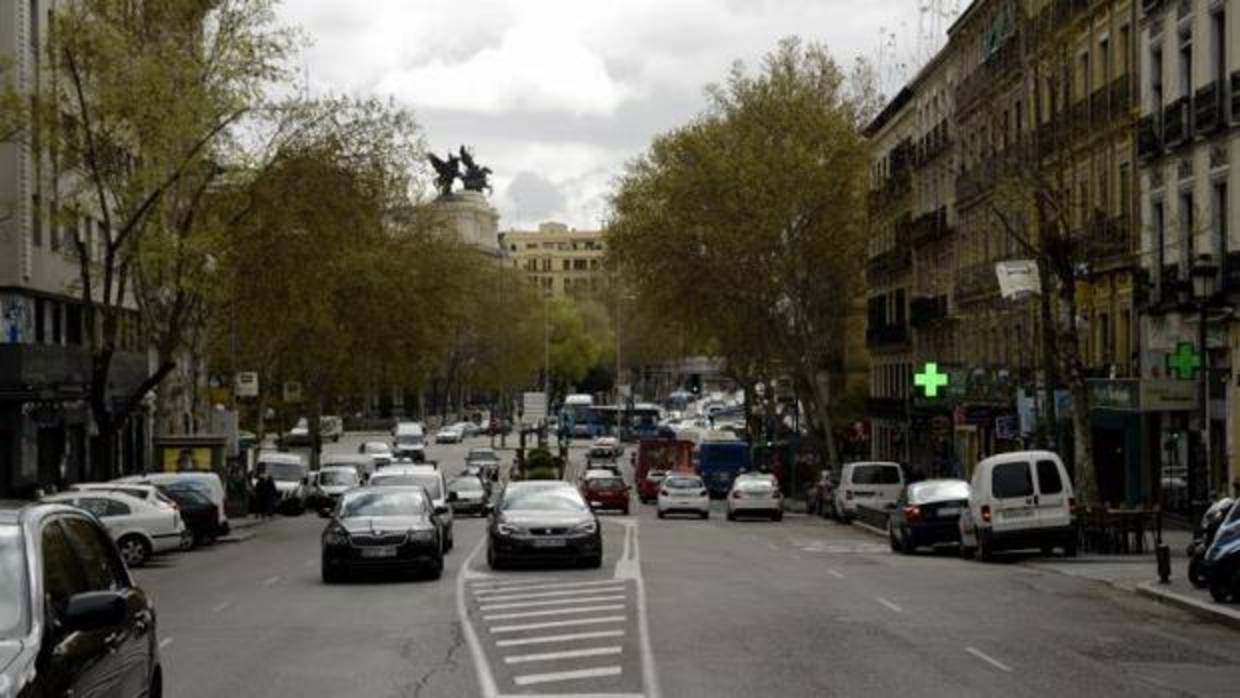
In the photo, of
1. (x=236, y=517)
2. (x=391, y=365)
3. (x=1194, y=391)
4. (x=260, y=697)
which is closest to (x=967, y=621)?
(x=260, y=697)

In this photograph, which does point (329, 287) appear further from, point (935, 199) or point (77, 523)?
point (77, 523)

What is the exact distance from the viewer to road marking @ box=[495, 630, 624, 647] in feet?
63.8

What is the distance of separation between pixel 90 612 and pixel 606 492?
5335 centimetres

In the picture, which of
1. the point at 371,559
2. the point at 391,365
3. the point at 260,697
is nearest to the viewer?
the point at 260,697

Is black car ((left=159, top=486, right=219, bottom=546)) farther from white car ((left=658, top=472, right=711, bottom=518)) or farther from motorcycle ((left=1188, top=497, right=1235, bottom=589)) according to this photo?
motorcycle ((left=1188, top=497, right=1235, bottom=589))

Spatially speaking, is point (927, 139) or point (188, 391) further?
point (927, 139)

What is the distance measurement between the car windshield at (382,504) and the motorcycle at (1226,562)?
11.9m

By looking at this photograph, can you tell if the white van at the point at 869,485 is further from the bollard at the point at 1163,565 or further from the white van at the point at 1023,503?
the bollard at the point at 1163,565

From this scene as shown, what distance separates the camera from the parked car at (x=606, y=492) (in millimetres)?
61969

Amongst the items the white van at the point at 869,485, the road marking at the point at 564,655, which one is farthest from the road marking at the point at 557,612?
the white van at the point at 869,485

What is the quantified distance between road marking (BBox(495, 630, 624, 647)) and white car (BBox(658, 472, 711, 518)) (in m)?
39.9

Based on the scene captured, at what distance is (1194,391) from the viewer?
39625 millimetres

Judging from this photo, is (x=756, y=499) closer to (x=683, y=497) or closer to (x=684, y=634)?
(x=683, y=497)

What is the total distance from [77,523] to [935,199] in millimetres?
70409
